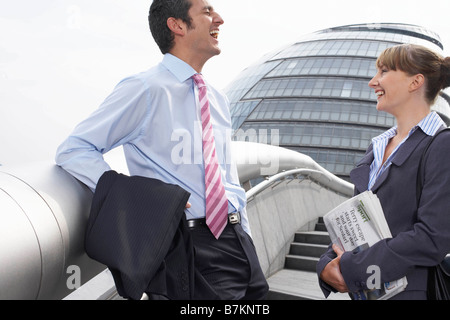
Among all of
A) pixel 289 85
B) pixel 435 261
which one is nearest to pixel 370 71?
pixel 289 85

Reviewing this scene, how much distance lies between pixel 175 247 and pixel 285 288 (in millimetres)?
2832

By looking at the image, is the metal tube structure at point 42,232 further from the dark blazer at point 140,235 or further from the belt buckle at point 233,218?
the belt buckle at point 233,218

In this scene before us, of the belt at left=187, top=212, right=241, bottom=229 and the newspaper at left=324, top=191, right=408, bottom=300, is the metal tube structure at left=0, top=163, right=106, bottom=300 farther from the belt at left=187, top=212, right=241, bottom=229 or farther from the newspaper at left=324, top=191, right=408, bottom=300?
the newspaper at left=324, top=191, right=408, bottom=300

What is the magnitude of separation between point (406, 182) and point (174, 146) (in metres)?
0.90

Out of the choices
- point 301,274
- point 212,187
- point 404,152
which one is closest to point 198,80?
point 212,187

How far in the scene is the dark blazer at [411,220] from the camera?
5.66ft

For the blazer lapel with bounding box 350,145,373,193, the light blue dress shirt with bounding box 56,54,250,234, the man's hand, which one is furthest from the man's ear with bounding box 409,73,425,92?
the light blue dress shirt with bounding box 56,54,250,234

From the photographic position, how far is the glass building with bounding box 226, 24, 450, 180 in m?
32.5

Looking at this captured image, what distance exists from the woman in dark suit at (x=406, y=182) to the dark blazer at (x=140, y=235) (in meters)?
0.67

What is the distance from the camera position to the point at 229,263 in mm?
1869

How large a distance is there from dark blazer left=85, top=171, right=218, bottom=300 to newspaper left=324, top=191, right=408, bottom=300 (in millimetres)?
688

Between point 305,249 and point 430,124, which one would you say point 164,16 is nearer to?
point 430,124

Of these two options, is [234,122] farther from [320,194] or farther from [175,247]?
[175,247]

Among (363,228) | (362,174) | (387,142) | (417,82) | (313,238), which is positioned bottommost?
(313,238)
